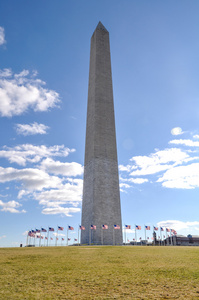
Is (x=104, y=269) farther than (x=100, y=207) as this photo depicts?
No

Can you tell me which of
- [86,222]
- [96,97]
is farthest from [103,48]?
[86,222]

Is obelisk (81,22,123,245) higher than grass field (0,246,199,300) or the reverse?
higher

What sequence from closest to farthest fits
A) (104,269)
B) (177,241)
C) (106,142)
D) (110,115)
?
1. (104,269)
2. (106,142)
3. (110,115)
4. (177,241)

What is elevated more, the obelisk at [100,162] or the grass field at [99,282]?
the obelisk at [100,162]

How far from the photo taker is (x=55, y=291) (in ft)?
28.5

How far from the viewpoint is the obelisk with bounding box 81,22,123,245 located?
4562cm

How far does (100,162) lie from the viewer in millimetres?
49406

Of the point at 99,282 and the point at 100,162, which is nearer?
the point at 99,282

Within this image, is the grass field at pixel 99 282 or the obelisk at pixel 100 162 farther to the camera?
the obelisk at pixel 100 162

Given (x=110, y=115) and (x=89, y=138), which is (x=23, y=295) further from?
(x=110, y=115)

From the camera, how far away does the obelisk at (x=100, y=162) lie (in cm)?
4562

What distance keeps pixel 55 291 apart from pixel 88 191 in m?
40.0

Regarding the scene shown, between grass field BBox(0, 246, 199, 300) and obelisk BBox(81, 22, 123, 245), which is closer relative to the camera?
grass field BBox(0, 246, 199, 300)

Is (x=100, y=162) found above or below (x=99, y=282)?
above
